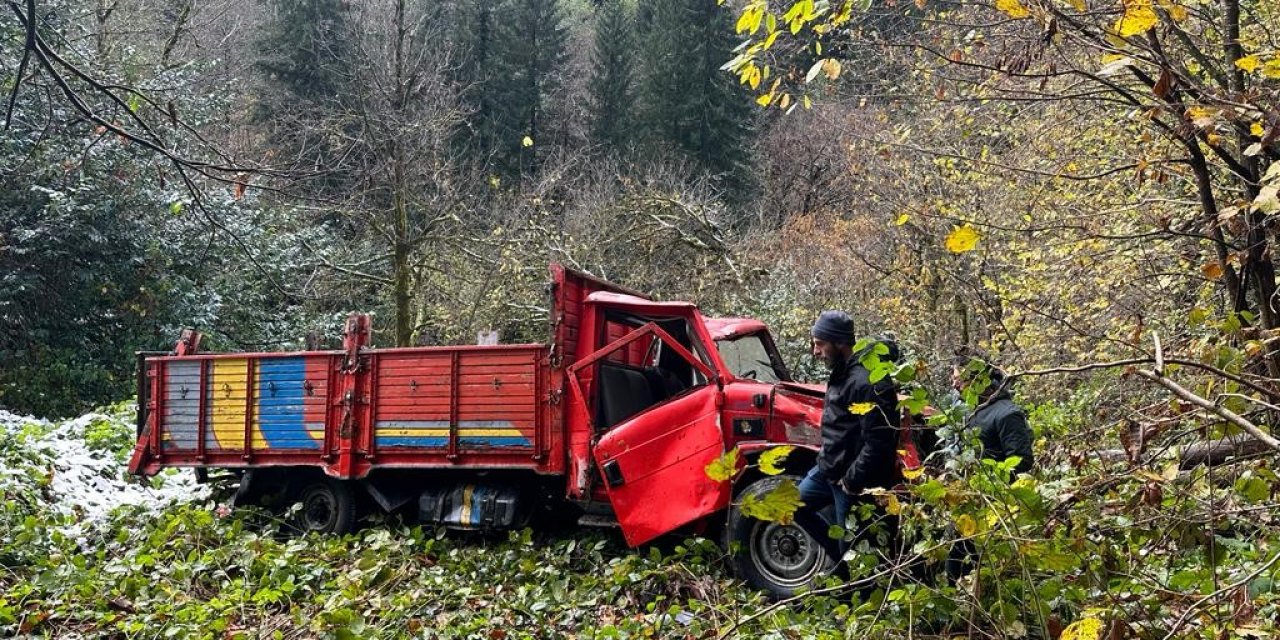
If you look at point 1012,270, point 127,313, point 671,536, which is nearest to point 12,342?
point 127,313

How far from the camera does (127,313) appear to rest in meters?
16.1

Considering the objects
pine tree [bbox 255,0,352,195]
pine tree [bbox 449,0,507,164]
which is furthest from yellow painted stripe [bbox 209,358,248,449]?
pine tree [bbox 449,0,507,164]

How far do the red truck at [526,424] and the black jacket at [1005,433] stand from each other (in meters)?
1.32

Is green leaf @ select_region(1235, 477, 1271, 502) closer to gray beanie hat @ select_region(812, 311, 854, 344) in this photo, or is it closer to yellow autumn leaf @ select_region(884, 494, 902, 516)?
yellow autumn leaf @ select_region(884, 494, 902, 516)

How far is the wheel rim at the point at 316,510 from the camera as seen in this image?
8.23 m

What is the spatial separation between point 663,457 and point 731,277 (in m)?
11.3

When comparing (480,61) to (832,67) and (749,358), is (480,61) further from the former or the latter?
(832,67)

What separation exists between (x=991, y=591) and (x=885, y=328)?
1162 centimetres

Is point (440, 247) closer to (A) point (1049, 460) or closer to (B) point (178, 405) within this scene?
(B) point (178, 405)

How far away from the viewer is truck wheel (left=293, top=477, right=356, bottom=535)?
8.02m

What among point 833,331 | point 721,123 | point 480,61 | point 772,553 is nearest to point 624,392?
point 772,553

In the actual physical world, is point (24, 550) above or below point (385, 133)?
below

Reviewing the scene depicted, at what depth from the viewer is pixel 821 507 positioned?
5316 mm

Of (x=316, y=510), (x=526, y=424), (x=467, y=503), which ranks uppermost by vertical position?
(x=526, y=424)
